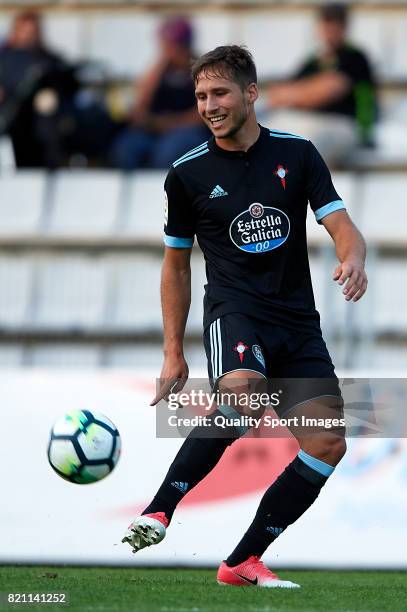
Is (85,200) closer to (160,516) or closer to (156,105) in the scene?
(156,105)

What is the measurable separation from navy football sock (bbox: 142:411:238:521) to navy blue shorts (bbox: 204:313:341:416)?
0.69 ft

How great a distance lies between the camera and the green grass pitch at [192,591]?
4.67 metres

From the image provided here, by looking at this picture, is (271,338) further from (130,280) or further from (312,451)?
(130,280)

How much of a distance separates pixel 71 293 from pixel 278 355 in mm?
5626

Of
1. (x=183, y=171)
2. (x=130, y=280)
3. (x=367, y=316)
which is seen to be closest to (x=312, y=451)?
(x=183, y=171)

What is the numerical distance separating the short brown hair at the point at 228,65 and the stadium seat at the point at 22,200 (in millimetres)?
6279

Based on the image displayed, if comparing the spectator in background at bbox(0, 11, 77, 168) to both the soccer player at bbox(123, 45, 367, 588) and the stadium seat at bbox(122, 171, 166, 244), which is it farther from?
the soccer player at bbox(123, 45, 367, 588)

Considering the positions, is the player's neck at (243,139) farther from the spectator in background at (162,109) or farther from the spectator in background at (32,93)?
A: the spectator in background at (32,93)

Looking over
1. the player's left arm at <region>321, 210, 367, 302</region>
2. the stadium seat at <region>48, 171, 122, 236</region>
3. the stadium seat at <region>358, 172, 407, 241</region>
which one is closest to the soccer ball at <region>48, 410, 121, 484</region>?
the player's left arm at <region>321, 210, 367, 302</region>

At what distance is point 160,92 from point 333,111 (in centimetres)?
156

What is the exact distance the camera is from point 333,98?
441 inches

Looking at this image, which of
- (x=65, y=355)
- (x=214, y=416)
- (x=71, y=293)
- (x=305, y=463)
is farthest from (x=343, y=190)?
(x=214, y=416)

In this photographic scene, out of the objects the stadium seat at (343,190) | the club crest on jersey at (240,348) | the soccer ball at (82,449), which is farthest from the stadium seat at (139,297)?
the club crest on jersey at (240,348)

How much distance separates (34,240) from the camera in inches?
436
